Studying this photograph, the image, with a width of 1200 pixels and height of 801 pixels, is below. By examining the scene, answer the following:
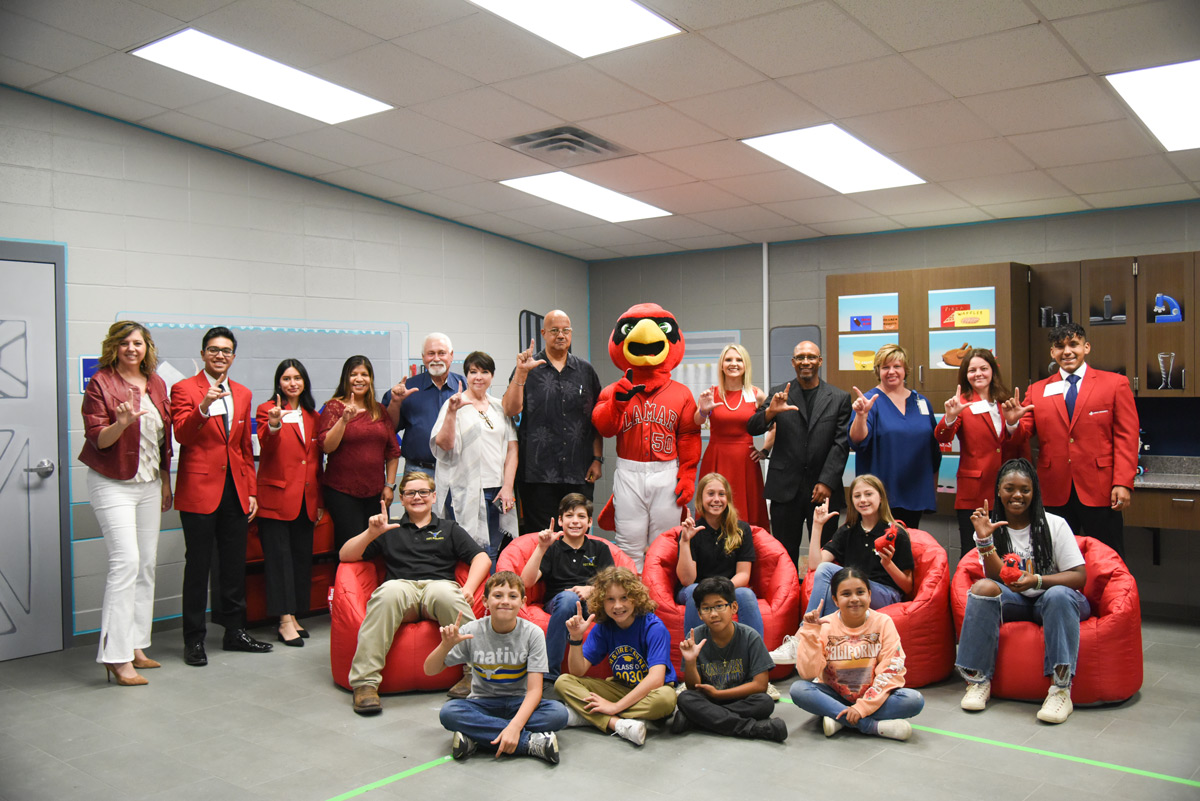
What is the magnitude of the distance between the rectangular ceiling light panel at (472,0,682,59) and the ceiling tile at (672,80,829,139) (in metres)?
0.70

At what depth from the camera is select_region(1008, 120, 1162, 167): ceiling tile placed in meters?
4.35

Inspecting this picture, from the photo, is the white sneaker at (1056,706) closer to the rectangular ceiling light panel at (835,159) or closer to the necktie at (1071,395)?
the necktie at (1071,395)

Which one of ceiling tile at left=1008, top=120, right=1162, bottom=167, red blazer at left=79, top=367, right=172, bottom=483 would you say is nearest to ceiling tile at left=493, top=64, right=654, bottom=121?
ceiling tile at left=1008, top=120, right=1162, bottom=167

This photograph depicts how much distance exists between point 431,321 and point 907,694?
174 inches

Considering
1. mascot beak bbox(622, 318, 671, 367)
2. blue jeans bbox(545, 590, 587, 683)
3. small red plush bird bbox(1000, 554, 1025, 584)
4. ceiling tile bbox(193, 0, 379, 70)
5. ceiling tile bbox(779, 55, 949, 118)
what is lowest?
blue jeans bbox(545, 590, 587, 683)

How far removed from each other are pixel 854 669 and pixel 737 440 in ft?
5.03

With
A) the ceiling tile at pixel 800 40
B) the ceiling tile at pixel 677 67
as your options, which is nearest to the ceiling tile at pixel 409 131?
the ceiling tile at pixel 677 67

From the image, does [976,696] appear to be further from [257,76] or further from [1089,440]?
[257,76]

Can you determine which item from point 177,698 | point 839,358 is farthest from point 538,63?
point 839,358

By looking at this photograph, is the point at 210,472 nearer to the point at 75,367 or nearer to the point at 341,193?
the point at 75,367

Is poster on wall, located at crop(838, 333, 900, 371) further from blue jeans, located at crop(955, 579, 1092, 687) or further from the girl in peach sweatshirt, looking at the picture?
the girl in peach sweatshirt

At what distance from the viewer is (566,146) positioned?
492 cm

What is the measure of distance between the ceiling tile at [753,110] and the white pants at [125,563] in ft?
10.3

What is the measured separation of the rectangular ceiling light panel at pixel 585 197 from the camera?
5734 mm
